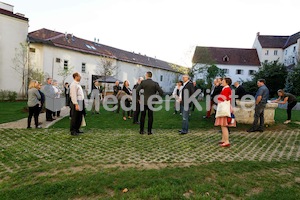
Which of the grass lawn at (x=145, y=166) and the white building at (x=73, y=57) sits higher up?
the white building at (x=73, y=57)

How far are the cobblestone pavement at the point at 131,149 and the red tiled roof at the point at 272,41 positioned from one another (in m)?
54.6

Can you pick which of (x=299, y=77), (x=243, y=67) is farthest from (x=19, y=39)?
(x=243, y=67)

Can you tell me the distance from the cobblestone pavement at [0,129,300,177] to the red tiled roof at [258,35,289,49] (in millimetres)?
54621

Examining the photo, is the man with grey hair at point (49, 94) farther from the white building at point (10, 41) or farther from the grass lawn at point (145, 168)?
the white building at point (10, 41)

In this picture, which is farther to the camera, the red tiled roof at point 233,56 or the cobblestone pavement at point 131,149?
the red tiled roof at point 233,56

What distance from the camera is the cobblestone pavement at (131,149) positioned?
202 inches

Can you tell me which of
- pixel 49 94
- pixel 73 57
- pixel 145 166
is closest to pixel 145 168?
pixel 145 166

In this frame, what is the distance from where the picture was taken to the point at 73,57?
34.7 metres

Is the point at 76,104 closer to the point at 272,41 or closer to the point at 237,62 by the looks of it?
the point at 237,62

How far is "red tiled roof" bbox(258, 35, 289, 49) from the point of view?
184 ft

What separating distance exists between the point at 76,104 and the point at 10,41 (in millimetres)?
25162

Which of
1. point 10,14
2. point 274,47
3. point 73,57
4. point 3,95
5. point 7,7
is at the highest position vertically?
point 274,47

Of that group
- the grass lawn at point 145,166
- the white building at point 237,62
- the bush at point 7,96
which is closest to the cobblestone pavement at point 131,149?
the grass lawn at point 145,166

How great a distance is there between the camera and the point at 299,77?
26.4 m
